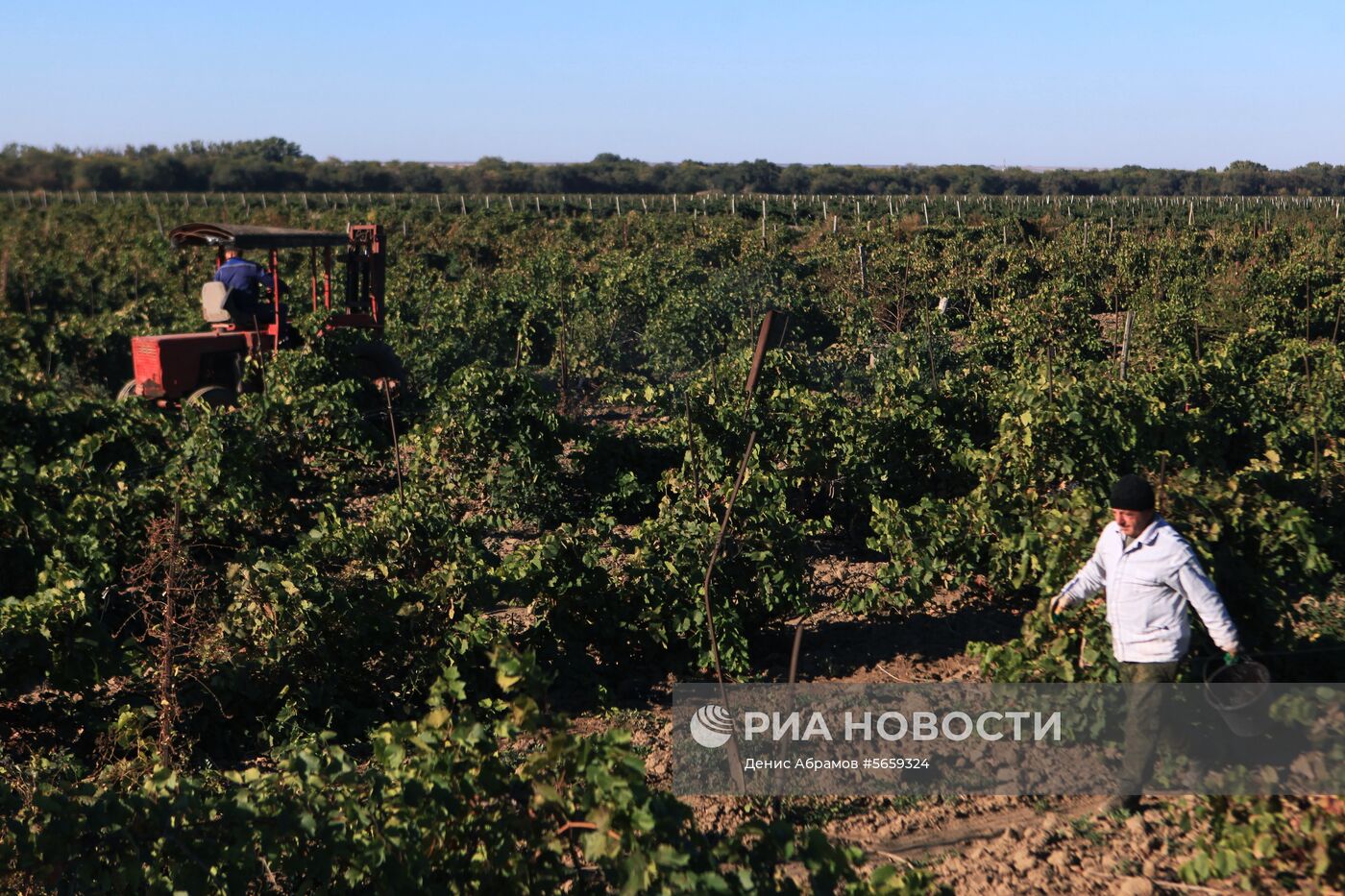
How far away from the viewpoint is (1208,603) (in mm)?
4121

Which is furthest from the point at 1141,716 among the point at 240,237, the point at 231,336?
the point at 231,336

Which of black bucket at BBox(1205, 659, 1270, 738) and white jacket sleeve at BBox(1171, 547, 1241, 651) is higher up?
white jacket sleeve at BBox(1171, 547, 1241, 651)

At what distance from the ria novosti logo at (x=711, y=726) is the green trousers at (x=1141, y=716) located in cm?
170

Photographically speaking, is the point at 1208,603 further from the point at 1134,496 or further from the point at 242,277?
the point at 242,277

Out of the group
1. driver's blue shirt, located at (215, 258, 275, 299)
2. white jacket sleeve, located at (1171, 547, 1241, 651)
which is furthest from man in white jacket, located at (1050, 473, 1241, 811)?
driver's blue shirt, located at (215, 258, 275, 299)

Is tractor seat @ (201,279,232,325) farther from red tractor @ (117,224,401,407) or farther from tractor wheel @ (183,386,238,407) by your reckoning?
tractor wheel @ (183,386,238,407)

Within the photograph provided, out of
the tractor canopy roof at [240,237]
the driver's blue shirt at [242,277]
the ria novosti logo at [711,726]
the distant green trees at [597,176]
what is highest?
the distant green trees at [597,176]

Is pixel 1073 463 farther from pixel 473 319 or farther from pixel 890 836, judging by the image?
pixel 473 319

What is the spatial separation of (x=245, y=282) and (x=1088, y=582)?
33.4 ft

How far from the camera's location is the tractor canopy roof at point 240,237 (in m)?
11.9

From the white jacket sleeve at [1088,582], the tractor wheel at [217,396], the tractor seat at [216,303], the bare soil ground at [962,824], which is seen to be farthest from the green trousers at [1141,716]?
the tractor seat at [216,303]

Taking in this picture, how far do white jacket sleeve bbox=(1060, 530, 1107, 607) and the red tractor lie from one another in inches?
353

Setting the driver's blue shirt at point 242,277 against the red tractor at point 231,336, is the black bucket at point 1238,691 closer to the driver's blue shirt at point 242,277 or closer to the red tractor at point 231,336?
the red tractor at point 231,336

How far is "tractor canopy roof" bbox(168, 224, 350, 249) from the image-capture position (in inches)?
468
